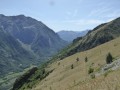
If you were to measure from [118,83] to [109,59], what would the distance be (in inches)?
1603

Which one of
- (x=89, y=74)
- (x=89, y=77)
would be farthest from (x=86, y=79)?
(x=89, y=74)

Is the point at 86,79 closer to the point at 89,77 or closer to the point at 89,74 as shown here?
the point at 89,77

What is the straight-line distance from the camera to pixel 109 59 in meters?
59.4

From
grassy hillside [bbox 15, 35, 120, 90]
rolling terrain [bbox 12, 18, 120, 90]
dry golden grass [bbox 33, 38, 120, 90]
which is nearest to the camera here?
dry golden grass [bbox 33, 38, 120, 90]

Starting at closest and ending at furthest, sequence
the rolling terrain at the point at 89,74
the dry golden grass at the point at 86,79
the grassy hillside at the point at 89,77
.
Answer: the dry golden grass at the point at 86,79, the grassy hillside at the point at 89,77, the rolling terrain at the point at 89,74

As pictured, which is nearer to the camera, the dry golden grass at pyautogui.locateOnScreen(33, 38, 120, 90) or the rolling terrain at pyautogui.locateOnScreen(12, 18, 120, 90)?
the dry golden grass at pyautogui.locateOnScreen(33, 38, 120, 90)

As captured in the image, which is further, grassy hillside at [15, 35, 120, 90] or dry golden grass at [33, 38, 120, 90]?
grassy hillside at [15, 35, 120, 90]

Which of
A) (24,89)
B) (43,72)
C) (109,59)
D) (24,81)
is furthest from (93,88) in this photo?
(24,81)

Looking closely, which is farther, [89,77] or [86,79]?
[89,77]

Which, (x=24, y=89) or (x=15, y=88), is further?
(x=15, y=88)

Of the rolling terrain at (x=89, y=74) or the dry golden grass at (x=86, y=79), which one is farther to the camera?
the rolling terrain at (x=89, y=74)

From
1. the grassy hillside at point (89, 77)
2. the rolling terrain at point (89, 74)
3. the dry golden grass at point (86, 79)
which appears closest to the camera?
the dry golden grass at point (86, 79)

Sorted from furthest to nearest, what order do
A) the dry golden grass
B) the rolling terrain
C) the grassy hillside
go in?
the rolling terrain → the grassy hillside → the dry golden grass

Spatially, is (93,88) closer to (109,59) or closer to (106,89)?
(106,89)
